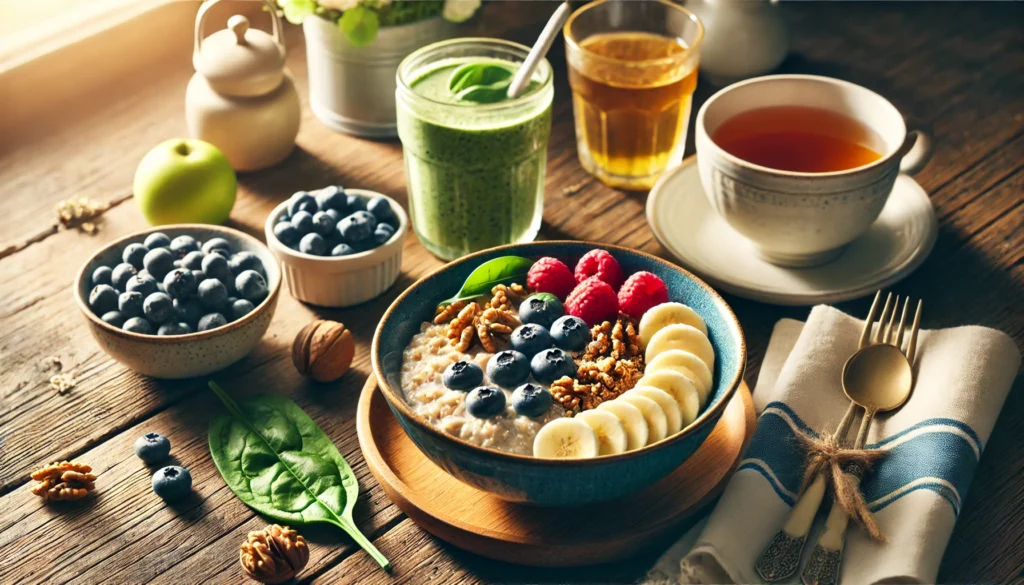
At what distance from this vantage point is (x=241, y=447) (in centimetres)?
131

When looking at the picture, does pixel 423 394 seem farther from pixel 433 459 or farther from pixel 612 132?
pixel 612 132

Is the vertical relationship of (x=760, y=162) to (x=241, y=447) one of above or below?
above

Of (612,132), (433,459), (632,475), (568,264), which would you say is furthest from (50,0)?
(632,475)

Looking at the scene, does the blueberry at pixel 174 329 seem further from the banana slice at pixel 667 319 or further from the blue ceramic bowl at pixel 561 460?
the banana slice at pixel 667 319

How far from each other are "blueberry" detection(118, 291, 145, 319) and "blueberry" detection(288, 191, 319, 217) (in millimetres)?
278

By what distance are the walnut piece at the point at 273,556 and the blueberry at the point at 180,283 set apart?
40 centimetres

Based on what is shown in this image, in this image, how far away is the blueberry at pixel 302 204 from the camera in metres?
1.57

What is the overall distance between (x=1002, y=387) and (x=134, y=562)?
106 cm

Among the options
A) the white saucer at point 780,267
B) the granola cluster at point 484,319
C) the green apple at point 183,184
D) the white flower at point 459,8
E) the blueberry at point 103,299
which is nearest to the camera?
the granola cluster at point 484,319

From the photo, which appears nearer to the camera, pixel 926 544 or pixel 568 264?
pixel 926 544

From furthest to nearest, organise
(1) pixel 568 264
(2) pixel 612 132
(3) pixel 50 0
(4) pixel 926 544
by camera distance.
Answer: (3) pixel 50 0 < (2) pixel 612 132 < (1) pixel 568 264 < (4) pixel 926 544

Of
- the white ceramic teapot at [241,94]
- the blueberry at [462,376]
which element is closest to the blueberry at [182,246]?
the white ceramic teapot at [241,94]

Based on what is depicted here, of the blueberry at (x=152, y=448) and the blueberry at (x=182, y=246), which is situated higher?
the blueberry at (x=182, y=246)

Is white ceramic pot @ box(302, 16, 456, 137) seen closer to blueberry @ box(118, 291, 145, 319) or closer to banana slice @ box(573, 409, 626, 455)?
blueberry @ box(118, 291, 145, 319)
